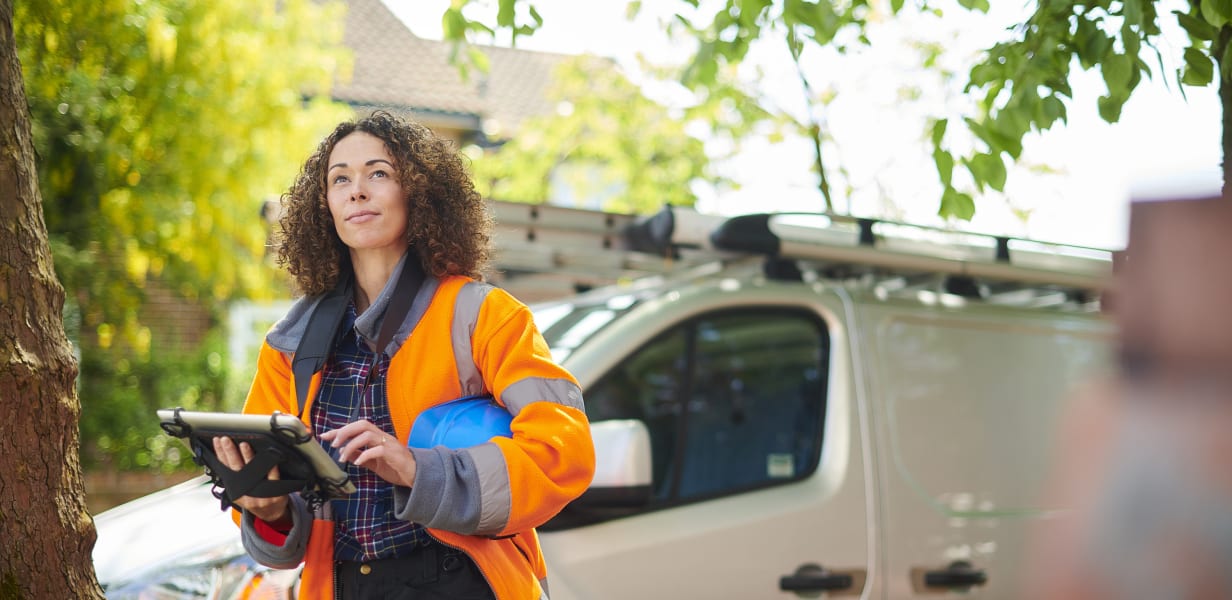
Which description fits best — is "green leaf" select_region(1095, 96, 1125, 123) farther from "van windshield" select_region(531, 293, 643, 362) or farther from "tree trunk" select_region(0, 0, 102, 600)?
"tree trunk" select_region(0, 0, 102, 600)

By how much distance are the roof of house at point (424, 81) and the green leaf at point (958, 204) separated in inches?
483

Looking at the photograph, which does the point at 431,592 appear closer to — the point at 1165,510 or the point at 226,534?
the point at 226,534

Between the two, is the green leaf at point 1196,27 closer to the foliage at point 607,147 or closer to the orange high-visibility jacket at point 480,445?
the orange high-visibility jacket at point 480,445

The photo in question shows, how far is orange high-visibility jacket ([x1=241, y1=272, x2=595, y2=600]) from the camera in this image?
6.73 ft

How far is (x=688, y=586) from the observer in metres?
3.51

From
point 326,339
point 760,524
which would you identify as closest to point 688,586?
point 760,524

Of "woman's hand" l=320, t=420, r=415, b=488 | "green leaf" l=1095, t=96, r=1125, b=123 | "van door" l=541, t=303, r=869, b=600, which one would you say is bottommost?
"van door" l=541, t=303, r=869, b=600

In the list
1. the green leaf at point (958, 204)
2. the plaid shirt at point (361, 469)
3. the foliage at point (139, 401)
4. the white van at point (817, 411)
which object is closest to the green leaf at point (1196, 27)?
the green leaf at point (958, 204)

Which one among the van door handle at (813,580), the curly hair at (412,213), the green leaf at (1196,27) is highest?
the green leaf at (1196,27)

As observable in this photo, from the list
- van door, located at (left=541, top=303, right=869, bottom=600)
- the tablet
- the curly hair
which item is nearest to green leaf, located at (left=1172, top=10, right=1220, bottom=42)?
van door, located at (left=541, top=303, right=869, bottom=600)

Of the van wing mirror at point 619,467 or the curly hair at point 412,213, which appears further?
the van wing mirror at point 619,467

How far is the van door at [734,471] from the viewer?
3.44 metres

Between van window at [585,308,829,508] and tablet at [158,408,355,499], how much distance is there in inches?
61.7

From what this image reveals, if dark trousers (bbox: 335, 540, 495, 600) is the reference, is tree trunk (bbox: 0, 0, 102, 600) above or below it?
above
